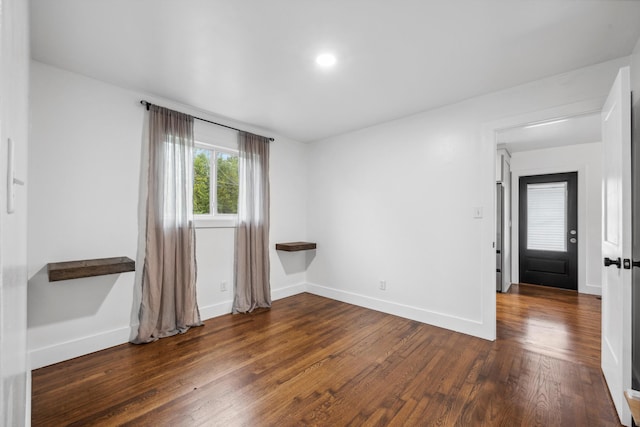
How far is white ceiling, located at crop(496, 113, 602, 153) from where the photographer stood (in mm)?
3910

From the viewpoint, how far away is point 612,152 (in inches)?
80.8

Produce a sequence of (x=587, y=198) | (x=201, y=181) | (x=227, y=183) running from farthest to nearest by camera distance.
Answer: (x=587, y=198) → (x=227, y=183) → (x=201, y=181)

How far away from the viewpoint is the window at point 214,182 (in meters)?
3.55

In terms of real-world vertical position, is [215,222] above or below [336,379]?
above

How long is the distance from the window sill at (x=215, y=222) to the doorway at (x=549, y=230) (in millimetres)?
5372

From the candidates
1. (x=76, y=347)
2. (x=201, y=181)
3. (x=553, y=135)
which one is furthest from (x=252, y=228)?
(x=553, y=135)

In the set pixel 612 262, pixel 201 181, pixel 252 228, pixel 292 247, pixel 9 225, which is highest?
pixel 201 181

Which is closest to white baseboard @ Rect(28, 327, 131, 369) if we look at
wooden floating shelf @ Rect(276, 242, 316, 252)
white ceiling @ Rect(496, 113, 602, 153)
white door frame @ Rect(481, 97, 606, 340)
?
wooden floating shelf @ Rect(276, 242, 316, 252)

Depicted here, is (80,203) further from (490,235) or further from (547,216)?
(547,216)

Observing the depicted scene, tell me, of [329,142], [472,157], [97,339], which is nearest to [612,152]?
[472,157]

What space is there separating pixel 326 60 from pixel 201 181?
2.13 metres

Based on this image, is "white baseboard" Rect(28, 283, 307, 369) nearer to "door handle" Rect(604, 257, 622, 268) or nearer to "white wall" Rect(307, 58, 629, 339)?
"white wall" Rect(307, 58, 629, 339)

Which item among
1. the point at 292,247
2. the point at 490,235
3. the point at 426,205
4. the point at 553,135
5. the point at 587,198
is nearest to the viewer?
the point at 490,235

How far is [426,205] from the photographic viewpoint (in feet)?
11.4
